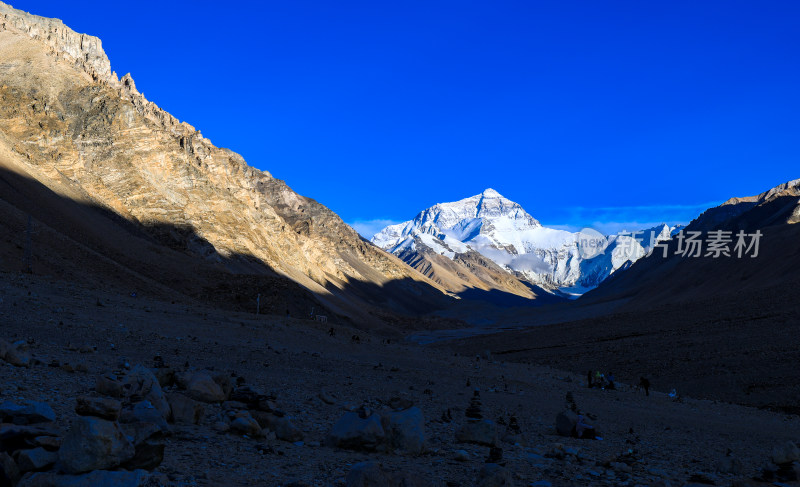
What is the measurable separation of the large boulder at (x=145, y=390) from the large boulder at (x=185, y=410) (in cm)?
10

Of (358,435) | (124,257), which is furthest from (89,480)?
(124,257)

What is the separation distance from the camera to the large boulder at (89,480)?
452 centimetres

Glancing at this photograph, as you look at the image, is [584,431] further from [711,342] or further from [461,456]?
[711,342]

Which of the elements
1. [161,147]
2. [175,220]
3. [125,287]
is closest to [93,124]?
[161,147]

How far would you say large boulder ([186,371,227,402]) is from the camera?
28.7 feet

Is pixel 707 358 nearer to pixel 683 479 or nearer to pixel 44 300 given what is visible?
pixel 683 479

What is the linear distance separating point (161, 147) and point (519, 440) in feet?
245

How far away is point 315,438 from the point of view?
310 inches

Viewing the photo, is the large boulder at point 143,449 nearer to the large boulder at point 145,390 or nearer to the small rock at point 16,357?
the large boulder at point 145,390

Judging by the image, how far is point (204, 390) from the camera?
28.8 ft

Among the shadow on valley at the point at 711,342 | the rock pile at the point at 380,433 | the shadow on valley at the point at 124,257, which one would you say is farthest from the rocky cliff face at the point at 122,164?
the rock pile at the point at 380,433

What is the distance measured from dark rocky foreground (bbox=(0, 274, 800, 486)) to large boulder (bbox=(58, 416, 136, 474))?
0.01 m

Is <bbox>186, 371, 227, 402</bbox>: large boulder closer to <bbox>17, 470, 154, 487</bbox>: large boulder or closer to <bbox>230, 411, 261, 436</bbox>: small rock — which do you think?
<bbox>230, 411, 261, 436</bbox>: small rock

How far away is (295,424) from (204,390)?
1468 millimetres
